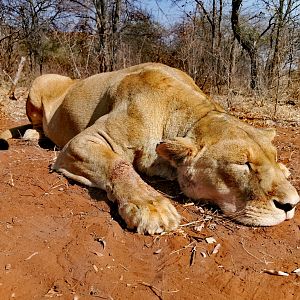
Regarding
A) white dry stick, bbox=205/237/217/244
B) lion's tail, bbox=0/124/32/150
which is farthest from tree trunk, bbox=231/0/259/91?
white dry stick, bbox=205/237/217/244

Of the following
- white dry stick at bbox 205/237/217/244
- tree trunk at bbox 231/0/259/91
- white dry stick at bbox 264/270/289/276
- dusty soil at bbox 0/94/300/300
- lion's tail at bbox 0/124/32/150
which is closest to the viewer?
dusty soil at bbox 0/94/300/300

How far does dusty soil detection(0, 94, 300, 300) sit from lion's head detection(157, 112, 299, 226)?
0.38 feet

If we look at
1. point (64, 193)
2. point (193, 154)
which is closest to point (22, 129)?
point (64, 193)

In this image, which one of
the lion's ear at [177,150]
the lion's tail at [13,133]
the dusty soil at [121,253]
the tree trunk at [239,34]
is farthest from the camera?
the tree trunk at [239,34]

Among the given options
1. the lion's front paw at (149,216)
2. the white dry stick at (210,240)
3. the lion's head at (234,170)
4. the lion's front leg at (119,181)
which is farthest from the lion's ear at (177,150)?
the white dry stick at (210,240)

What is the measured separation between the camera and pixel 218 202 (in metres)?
3.25

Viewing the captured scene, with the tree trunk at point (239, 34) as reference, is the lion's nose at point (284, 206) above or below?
below

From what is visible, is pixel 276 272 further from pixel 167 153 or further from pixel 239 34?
pixel 239 34

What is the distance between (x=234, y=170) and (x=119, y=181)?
86cm

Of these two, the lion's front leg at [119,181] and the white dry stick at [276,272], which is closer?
the white dry stick at [276,272]

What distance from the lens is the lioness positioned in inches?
119

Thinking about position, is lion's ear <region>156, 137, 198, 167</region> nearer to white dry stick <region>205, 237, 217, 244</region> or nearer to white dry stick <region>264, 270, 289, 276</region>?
white dry stick <region>205, 237, 217, 244</region>

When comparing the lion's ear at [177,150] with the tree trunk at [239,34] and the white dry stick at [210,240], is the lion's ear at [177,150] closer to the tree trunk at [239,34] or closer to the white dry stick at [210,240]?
the white dry stick at [210,240]

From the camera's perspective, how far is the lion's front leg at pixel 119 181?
290 cm
